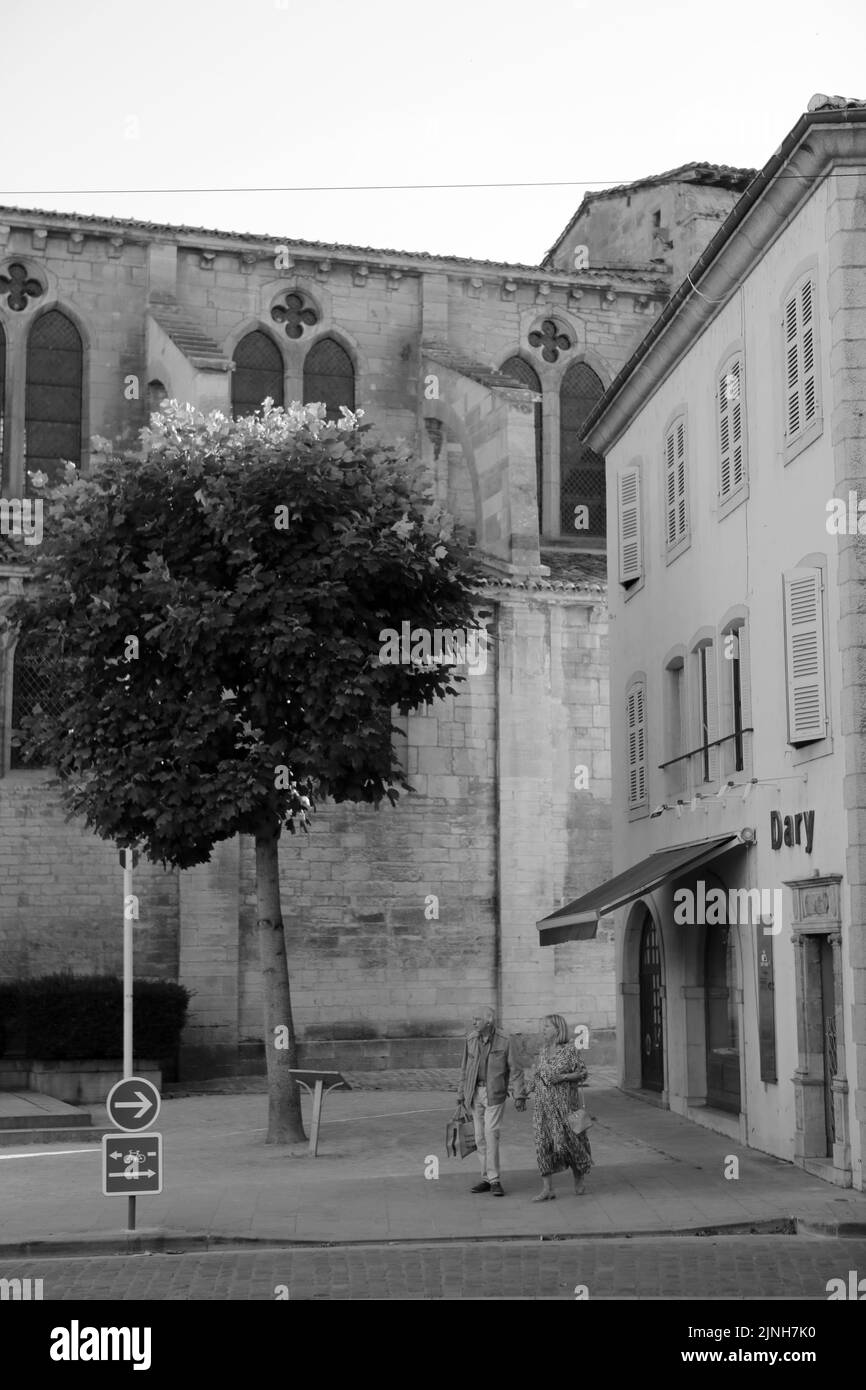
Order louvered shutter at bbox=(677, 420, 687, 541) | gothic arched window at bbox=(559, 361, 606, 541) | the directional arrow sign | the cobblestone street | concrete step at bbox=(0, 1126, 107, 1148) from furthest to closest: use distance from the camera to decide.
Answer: gothic arched window at bbox=(559, 361, 606, 541) → louvered shutter at bbox=(677, 420, 687, 541) → concrete step at bbox=(0, 1126, 107, 1148) → the directional arrow sign → the cobblestone street

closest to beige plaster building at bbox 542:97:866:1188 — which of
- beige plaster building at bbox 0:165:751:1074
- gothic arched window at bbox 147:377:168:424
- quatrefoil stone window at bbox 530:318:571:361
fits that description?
beige plaster building at bbox 0:165:751:1074

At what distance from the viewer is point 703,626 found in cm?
2088

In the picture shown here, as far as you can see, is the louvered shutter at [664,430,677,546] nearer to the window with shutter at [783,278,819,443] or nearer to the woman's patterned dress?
the window with shutter at [783,278,819,443]

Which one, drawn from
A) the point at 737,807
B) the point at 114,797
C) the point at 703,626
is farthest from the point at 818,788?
the point at 114,797

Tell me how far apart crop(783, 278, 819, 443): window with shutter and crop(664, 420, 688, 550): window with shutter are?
4.05 metres

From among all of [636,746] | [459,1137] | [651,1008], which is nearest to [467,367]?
[636,746]

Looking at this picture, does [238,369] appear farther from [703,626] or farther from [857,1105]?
[857,1105]

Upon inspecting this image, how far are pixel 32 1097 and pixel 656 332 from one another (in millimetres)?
12609

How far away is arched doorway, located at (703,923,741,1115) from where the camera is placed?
779 inches

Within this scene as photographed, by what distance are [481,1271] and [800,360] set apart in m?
9.13

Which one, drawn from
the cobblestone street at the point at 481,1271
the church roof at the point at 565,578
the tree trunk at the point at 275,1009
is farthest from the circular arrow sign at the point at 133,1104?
the church roof at the point at 565,578

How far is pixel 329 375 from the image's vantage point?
3478cm
